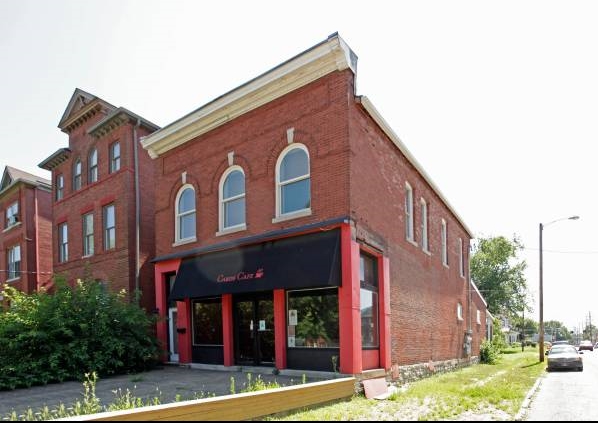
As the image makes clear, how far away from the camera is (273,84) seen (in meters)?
13.9

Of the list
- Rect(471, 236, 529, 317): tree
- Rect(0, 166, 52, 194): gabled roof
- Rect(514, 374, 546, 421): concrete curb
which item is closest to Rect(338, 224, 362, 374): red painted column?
Rect(514, 374, 546, 421): concrete curb

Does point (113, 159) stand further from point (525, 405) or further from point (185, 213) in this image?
point (525, 405)

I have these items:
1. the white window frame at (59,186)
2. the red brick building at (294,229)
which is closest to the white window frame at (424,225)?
the red brick building at (294,229)

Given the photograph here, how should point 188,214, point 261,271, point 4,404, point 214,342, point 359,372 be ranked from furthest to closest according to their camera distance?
1. point 188,214
2. point 214,342
3. point 261,271
4. point 359,372
5. point 4,404

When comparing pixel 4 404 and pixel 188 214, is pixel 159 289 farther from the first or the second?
pixel 4 404

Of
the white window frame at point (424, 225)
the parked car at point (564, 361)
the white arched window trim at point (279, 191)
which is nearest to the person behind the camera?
the white arched window trim at point (279, 191)

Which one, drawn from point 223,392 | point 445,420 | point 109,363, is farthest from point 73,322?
point 445,420

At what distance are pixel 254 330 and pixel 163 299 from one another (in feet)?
16.5

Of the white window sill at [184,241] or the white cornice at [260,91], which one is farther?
the white window sill at [184,241]

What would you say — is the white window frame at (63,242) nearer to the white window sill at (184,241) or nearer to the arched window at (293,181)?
the white window sill at (184,241)

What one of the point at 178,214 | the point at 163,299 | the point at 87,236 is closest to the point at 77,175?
the point at 87,236

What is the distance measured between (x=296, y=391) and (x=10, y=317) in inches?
386

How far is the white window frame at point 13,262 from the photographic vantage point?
29.0 m

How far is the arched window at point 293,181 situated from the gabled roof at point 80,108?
12136 mm
